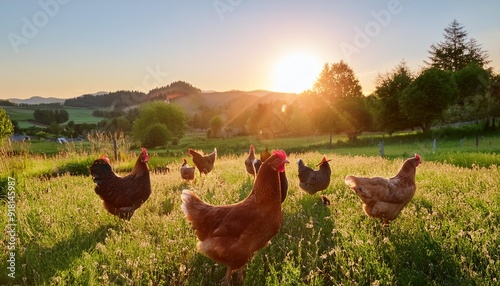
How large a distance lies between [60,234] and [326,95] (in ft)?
215

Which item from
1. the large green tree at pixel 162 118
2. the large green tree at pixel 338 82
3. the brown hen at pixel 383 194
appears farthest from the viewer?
the large green tree at pixel 162 118

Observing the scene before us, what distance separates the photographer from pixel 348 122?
49.1 metres

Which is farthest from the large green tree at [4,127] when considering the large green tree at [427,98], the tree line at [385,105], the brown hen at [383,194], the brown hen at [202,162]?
the large green tree at [427,98]

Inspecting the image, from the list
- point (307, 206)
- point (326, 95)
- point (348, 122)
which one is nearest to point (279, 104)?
point (326, 95)

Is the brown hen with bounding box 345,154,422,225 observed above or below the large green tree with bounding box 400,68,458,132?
below

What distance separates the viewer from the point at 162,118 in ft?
271

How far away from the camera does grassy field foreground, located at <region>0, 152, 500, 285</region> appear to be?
398 cm

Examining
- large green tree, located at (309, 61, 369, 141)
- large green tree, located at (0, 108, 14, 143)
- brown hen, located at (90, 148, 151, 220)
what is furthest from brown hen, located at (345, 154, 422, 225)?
large green tree, located at (0, 108, 14, 143)

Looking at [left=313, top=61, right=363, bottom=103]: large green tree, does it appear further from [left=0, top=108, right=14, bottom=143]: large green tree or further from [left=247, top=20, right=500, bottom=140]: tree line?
[left=0, top=108, right=14, bottom=143]: large green tree

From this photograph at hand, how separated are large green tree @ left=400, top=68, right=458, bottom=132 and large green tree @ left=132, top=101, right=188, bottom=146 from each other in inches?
2201

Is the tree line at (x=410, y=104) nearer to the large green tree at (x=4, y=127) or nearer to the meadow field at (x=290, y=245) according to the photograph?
the meadow field at (x=290, y=245)

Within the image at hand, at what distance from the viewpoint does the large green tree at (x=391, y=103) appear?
4897 centimetres

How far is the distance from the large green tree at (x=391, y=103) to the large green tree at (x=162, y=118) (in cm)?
5129

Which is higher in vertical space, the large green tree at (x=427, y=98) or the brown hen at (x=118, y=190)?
the large green tree at (x=427, y=98)
